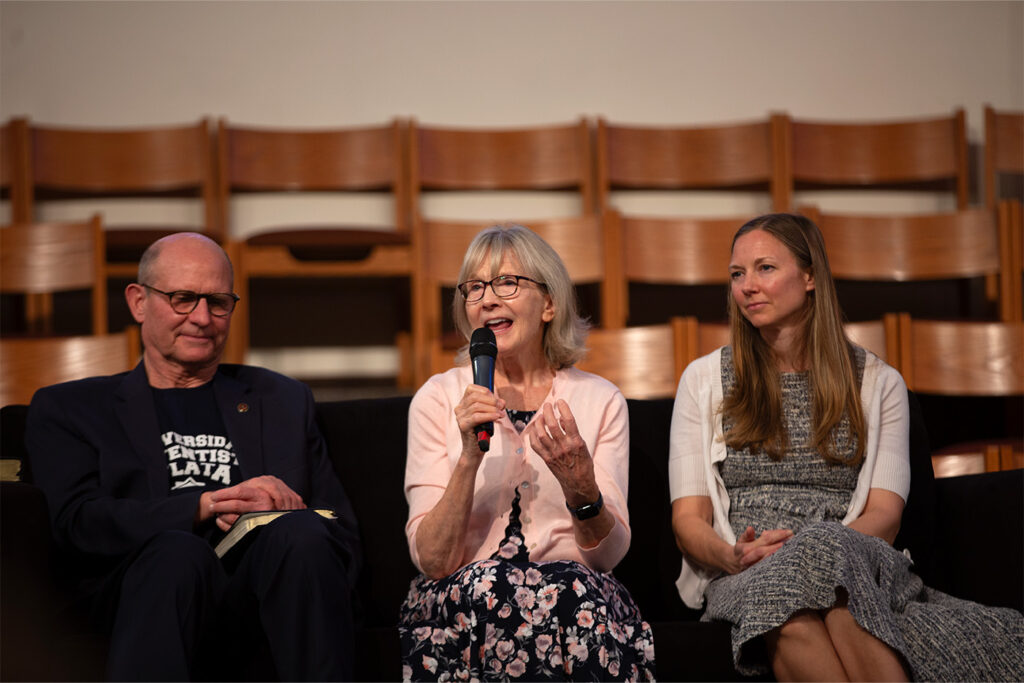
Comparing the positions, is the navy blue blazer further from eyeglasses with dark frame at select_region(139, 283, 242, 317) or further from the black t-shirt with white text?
eyeglasses with dark frame at select_region(139, 283, 242, 317)

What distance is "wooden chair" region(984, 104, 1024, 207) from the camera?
391 cm

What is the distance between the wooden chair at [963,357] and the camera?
2719mm

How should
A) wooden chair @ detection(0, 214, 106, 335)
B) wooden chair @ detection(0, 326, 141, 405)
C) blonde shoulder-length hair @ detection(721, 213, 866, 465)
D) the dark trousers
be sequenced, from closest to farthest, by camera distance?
the dark trousers < blonde shoulder-length hair @ detection(721, 213, 866, 465) < wooden chair @ detection(0, 326, 141, 405) < wooden chair @ detection(0, 214, 106, 335)

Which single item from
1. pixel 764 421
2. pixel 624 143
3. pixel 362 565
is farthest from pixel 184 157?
pixel 764 421

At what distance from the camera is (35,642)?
1.47 m

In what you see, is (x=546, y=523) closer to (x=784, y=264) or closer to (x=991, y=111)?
(x=784, y=264)

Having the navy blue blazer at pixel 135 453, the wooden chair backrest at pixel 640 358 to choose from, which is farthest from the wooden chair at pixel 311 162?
the navy blue blazer at pixel 135 453

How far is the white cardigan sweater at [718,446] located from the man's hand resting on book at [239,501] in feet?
2.46

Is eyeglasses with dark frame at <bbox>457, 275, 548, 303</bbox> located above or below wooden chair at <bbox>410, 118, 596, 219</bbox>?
below

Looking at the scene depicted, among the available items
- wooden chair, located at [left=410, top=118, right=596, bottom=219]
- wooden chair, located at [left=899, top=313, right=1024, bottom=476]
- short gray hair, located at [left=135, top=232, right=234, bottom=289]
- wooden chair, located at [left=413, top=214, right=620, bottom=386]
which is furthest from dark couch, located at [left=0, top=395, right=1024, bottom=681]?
wooden chair, located at [left=410, top=118, right=596, bottom=219]

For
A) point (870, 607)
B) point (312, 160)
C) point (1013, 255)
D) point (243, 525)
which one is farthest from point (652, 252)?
point (243, 525)

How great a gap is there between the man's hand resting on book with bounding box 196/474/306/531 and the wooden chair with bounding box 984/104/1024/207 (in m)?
3.30

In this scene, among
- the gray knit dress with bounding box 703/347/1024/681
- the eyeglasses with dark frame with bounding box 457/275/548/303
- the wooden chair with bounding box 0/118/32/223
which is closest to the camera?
the gray knit dress with bounding box 703/347/1024/681

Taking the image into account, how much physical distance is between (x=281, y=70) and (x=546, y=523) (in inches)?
118
